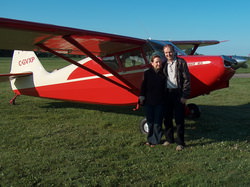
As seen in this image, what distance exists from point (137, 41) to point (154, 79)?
5.02 feet

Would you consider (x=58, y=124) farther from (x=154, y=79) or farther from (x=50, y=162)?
(x=154, y=79)

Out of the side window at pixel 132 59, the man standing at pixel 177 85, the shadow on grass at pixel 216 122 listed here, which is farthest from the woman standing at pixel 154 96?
the side window at pixel 132 59

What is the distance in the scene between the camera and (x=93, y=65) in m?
6.14

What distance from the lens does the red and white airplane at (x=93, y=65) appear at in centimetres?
417

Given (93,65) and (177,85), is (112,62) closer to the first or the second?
(93,65)

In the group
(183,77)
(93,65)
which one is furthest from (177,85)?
(93,65)

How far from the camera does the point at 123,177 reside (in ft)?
9.85

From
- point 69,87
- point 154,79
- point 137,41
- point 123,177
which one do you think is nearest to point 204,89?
point 154,79

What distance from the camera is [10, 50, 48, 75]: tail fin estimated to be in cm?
766

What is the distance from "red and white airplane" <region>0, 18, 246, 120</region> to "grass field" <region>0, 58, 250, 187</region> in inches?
30.3

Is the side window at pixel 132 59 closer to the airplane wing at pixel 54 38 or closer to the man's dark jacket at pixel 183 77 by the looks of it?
the airplane wing at pixel 54 38

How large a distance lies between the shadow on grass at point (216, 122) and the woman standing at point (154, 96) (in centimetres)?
78

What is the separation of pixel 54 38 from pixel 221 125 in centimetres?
414

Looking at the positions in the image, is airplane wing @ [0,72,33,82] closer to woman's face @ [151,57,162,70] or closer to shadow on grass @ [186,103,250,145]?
woman's face @ [151,57,162,70]
